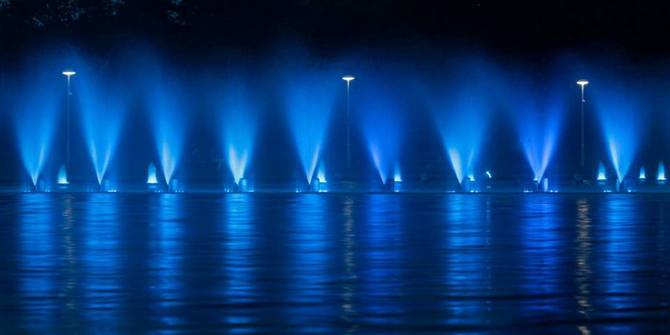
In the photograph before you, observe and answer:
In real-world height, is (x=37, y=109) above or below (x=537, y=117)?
above

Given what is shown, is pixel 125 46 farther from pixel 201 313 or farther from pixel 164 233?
pixel 201 313

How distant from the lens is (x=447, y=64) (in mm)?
65312

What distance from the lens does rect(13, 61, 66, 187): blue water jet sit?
67.1 m

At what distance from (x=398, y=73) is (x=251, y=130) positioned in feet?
22.9

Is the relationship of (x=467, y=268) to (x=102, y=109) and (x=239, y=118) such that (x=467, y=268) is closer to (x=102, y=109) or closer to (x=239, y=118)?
(x=239, y=118)

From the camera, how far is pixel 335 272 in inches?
659

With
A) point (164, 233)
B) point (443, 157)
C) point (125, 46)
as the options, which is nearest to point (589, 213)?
point (164, 233)

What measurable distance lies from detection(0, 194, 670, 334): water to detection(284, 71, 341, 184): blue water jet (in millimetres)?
34808

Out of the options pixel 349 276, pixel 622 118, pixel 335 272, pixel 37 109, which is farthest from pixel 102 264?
pixel 37 109

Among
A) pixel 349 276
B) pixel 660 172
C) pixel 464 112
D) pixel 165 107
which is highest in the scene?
pixel 165 107

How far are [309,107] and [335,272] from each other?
51.2m

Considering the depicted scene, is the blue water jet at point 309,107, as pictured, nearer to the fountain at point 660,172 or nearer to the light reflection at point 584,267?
the fountain at point 660,172

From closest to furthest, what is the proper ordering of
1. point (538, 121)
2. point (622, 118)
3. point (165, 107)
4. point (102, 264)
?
point (102, 264), point (538, 121), point (622, 118), point (165, 107)

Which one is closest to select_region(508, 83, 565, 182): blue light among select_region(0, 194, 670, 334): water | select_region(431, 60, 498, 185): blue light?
select_region(431, 60, 498, 185): blue light
